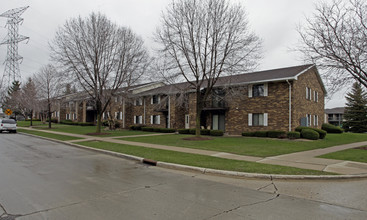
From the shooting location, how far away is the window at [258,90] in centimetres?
2278

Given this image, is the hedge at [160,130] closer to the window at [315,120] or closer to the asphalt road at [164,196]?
the window at [315,120]

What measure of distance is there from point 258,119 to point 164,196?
19.1 metres

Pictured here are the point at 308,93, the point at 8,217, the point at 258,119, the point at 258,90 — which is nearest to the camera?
the point at 8,217

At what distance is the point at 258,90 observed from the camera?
23.5 m

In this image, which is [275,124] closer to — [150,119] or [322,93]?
[322,93]

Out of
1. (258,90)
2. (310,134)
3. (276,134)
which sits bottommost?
(276,134)

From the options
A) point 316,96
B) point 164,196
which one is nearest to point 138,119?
point 316,96

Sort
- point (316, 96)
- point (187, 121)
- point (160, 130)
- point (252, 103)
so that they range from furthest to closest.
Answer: point (187, 121) → point (160, 130) → point (316, 96) → point (252, 103)

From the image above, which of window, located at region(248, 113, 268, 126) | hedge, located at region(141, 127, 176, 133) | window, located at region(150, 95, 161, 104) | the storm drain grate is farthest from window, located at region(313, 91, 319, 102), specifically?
the storm drain grate

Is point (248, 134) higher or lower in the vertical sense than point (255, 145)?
higher

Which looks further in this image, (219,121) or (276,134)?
(219,121)

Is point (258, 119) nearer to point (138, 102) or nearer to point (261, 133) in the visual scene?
point (261, 133)

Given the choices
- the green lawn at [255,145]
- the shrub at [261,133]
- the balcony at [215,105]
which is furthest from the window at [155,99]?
the green lawn at [255,145]

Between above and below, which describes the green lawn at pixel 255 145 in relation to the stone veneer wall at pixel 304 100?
below
